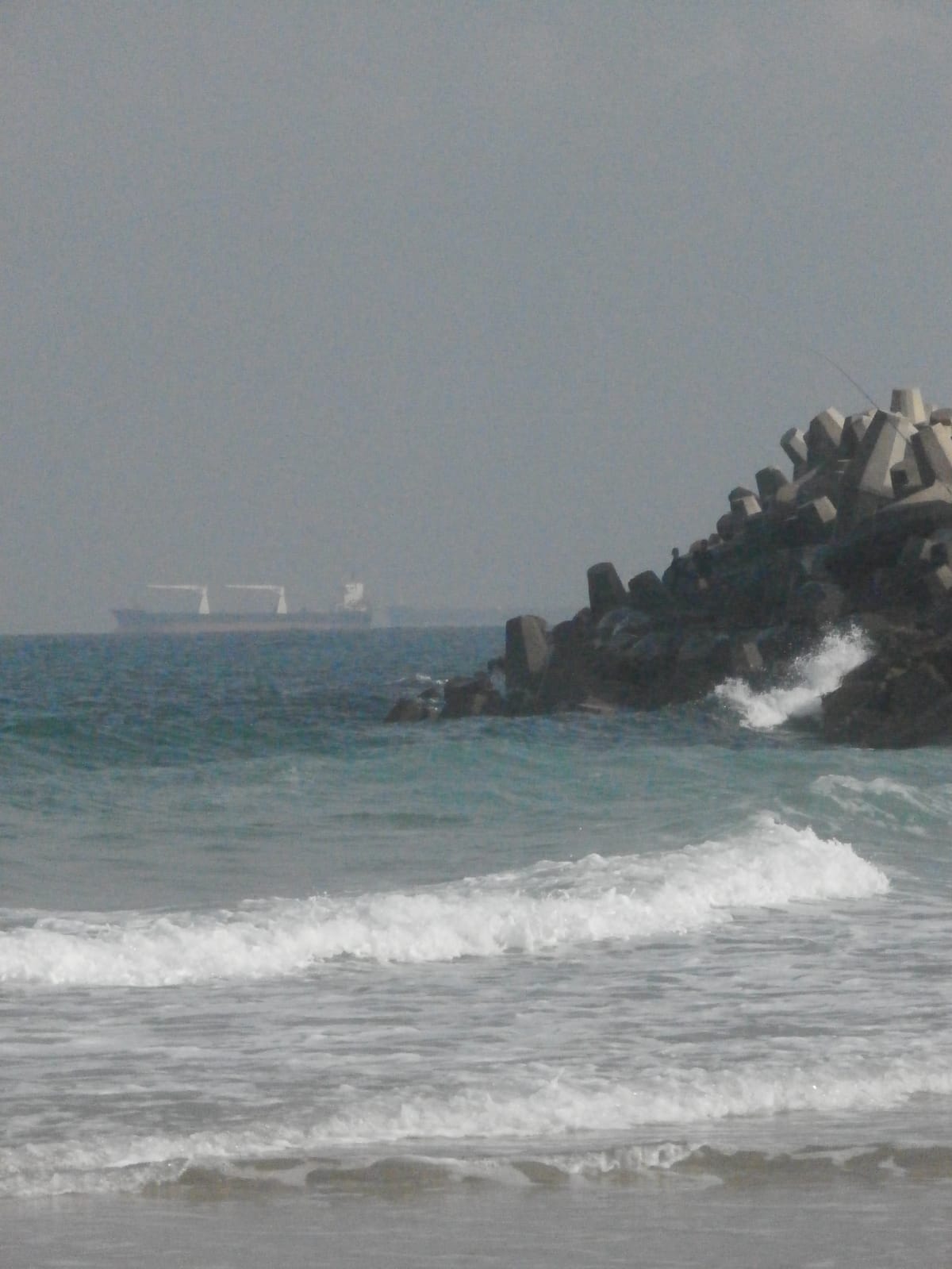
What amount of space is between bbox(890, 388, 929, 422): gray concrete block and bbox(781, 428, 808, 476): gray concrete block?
76.1 inches

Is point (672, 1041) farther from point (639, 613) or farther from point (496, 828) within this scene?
point (639, 613)

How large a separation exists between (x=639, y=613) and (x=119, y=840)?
16.3 meters

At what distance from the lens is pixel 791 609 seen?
27562mm

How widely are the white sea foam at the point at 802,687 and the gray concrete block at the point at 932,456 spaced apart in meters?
3.30

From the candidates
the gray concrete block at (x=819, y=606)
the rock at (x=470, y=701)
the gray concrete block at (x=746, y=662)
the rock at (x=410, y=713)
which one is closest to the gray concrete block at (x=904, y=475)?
the gray concrete block at (x=819, y=606)

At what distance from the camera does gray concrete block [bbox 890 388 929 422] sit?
33.8 m

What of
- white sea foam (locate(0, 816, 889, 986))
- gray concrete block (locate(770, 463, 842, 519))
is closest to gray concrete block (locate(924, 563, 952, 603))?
gray concrete block (locate(770, 463, 842, 519))

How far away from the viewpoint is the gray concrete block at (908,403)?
3384cm

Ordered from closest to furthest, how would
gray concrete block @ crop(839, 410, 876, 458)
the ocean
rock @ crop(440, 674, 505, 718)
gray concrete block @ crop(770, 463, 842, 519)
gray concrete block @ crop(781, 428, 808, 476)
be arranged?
the ocean → rock @ crop(440, 674, 505, 718) → gray concrete block @ crop(770, 463, 842, 519) → gray concrete block @ crop(839, 410, 876, 458) → gray concrete block @ crop(781, 428, 808, 476)

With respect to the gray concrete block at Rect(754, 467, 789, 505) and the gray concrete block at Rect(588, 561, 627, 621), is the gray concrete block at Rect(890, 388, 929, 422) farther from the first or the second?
the gray concrete block at Rect(588, 561, 627, 621)

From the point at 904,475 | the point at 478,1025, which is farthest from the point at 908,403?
the point at 478,1025

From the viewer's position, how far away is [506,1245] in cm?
491

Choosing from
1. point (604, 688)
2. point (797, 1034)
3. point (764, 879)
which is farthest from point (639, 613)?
point (797, 1034)

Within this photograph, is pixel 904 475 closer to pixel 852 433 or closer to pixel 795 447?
pixel 852 433
